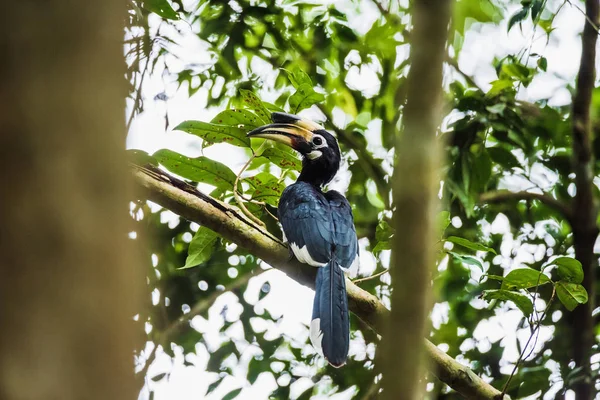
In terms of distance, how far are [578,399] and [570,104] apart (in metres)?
1.68

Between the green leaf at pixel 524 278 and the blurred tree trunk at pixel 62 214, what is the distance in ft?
6.83

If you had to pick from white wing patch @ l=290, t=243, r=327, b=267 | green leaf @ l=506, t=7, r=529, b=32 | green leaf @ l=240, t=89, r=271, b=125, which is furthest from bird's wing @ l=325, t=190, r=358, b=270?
green leaf @ l=506, t=7, r=529, b=32

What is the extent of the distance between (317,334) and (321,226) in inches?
22.3

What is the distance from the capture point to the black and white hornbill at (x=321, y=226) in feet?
9.79

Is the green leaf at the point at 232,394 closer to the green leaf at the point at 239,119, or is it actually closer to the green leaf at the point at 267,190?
the green leaf at the point at 267,190

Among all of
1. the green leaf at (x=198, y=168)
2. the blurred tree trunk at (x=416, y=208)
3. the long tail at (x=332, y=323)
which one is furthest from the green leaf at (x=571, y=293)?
the blurred tree trunk at (x=416, y=208)

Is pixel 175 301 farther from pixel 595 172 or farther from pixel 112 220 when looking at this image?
pixel 112 220

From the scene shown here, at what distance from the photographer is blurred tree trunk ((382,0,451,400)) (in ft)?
2.84

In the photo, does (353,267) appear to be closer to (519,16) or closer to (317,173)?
(317,173)

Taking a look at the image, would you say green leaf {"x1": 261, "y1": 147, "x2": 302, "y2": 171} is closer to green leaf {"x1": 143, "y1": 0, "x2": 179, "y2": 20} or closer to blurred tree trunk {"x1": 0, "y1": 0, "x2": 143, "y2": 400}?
green leaf {"x1": 143, "y1": 0, "x2": 179, "y2": 20}

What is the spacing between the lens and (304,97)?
3201 mm

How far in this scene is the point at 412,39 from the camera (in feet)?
3.38

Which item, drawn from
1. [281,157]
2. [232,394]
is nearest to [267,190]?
[281,157]

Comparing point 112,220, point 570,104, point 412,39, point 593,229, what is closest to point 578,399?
point 593,229
